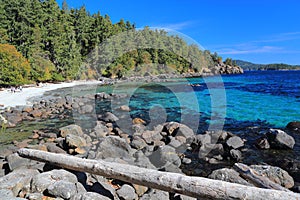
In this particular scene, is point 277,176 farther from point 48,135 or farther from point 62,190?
point 48,135

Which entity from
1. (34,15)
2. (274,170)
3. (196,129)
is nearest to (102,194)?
(274,170)

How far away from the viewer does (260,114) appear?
21.8 m

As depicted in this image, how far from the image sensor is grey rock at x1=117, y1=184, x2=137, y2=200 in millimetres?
6051

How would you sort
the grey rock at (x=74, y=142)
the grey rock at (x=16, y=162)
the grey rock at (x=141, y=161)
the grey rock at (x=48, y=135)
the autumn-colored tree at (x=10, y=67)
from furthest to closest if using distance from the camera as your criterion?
the autumn-colored tree at (x=10, y=67) < the grey rock at (x=48, y=135) < the grey rock at (x=74, y=142) < the grey rock at (x=141, y=161) < the grey rock at (x=16, y=162)

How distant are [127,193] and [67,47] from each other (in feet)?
189

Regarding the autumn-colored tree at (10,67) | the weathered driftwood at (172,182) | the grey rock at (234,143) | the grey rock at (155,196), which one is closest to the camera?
the weathered driftwood at (172,182)

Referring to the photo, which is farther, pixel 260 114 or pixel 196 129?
pixel 260 114

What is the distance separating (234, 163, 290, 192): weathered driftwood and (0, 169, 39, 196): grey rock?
559 centimetres

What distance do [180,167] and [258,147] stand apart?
15.6 feet

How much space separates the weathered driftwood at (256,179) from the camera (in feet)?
18.6

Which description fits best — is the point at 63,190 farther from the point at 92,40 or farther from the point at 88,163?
the point at 92,40

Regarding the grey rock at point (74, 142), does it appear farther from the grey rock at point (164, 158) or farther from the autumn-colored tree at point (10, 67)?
the autumn-colored tree at point (10, 67)

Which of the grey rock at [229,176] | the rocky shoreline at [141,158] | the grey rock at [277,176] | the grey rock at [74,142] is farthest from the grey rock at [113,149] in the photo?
the grey rock at [277,176]

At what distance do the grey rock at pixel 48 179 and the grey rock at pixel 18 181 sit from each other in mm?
212
